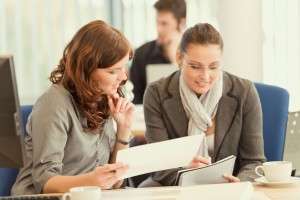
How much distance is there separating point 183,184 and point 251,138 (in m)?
0.61

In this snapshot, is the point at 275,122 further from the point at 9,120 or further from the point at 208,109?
the point at 9,120

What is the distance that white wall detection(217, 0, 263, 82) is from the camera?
564 cm

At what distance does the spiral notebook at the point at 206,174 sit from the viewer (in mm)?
1981

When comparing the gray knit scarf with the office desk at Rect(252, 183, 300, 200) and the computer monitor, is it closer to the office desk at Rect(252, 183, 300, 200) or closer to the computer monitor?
the office desk at Rect(252, 183, 300, 200)

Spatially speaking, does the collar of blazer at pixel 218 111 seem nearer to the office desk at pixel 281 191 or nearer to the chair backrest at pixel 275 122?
the chair backrest at pixel 275 122

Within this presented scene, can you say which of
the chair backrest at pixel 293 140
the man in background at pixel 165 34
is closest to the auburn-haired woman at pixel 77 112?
the chair backrest at pixel 293 140

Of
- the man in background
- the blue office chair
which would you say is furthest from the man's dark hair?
the blue office chair

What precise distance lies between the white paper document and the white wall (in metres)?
3.80

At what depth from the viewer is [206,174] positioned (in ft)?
6.72

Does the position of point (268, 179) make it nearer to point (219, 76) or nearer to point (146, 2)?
point (219, 76)

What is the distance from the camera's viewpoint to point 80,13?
5.52 m

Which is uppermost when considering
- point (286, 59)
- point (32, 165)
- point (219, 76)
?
point (219, 76)

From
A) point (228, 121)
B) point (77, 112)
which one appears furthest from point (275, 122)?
point (77, 112)

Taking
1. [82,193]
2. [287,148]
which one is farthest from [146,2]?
[82,193]
